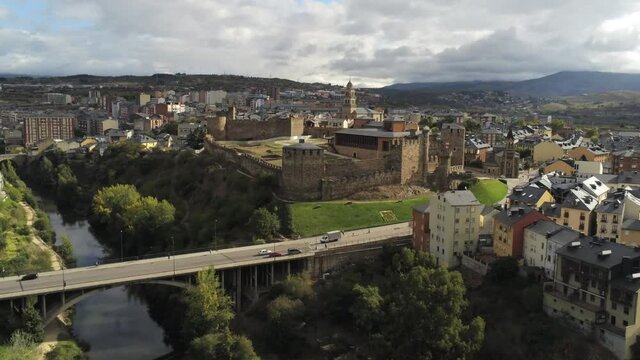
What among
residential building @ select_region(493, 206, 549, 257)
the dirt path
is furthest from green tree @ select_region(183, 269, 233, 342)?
residential building @ select_region(493, 206, 549, 257)

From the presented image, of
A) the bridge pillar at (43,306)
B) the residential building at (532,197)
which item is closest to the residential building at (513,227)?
A: the residential building at (532,197)

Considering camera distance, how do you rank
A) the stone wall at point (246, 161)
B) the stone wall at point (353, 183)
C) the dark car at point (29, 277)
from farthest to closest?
1. the stone wall at point (246, 161)
2. the stone wall at point (353, 183)
3. the dark car at point (29, 277)

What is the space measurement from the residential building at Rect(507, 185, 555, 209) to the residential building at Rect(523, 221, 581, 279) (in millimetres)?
6991

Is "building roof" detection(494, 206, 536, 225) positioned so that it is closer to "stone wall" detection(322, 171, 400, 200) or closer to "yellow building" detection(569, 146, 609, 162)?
"stone wall" detection(322, 171, 400, 200)

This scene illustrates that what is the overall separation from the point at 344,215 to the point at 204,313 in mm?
17808

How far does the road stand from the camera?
37188mm

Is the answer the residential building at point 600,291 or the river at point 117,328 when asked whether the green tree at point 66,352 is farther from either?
the residential building at point 600,291

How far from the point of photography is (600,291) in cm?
3281

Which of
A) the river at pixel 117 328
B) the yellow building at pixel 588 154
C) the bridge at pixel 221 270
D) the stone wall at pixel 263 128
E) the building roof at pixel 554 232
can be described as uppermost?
the stone wall at pixel 263 128

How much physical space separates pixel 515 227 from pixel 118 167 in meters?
60.7

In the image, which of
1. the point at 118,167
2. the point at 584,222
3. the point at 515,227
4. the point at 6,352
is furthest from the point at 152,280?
the point at 118,167

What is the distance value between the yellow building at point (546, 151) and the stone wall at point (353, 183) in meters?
33.1

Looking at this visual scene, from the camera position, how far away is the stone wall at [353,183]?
54.9 metres

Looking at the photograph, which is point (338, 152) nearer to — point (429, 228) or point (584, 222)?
point (429, 228)
